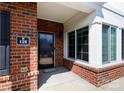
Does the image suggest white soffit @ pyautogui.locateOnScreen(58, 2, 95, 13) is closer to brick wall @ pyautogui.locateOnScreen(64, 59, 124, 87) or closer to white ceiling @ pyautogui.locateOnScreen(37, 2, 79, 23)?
white ceiling @ pyautogui.locateOnScreen(37, 2, 79, 23)

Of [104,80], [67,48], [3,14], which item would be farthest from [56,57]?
[3,14]

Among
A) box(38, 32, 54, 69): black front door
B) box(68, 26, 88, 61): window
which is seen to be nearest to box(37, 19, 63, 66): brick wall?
box(38, 32, 54, 69): black front door

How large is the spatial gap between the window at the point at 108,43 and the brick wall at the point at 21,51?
2791mm

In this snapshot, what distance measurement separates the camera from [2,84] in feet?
10.0

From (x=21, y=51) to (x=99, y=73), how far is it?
2.74 metres

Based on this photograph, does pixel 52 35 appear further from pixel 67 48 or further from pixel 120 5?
pixel 120 5

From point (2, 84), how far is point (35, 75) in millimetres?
912

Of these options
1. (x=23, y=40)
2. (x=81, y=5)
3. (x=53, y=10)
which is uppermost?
(x=53, y=10)

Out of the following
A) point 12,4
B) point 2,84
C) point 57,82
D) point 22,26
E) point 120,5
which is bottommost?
point 57,82

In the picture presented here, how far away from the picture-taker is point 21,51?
3.44 meters

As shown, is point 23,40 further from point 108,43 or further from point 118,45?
point 118,45

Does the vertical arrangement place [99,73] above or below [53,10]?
below

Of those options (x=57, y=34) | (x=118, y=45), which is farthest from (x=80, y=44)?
(x=57, y=34)

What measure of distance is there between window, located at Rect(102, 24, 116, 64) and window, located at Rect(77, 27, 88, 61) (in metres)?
0.74
